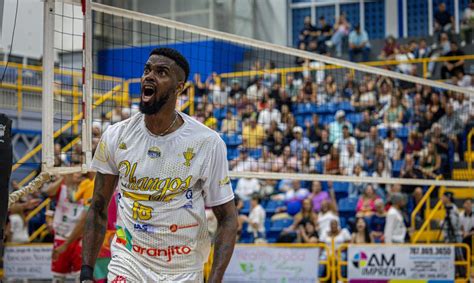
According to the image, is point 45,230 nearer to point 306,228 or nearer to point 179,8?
point 306,228

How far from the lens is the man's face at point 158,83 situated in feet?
18.5

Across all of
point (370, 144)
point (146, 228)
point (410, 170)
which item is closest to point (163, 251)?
point (146, 228)

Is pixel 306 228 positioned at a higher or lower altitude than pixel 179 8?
lower

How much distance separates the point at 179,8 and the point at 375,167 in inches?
465

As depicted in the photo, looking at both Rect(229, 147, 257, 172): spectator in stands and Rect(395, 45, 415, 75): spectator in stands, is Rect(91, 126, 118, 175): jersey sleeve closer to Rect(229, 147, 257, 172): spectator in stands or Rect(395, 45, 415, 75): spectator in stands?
Rect(229, 147, 257, 172): spectator in stands

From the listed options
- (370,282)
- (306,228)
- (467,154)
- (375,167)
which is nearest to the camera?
(370,282)

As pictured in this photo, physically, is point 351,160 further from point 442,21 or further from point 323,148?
point 442,21

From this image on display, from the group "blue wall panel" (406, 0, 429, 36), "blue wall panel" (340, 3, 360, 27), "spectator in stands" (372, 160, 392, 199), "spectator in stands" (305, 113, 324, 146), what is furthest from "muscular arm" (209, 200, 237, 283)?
"blue wall panel" (340, 3, 360, 27)

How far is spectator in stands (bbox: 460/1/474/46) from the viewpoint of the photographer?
74.3 ft

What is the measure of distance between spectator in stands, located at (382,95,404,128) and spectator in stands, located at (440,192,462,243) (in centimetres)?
231

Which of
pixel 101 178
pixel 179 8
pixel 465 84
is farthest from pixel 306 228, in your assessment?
pixel 179 8

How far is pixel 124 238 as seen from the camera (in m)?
5.70

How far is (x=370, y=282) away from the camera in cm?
1351

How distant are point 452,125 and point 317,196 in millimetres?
3151
